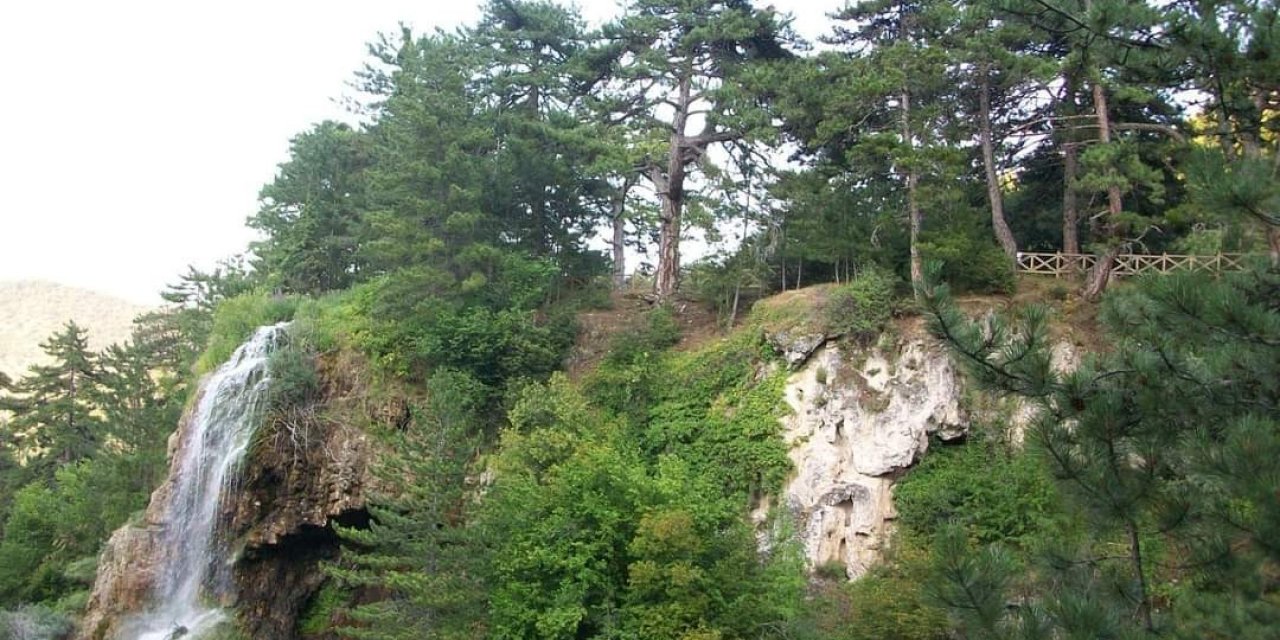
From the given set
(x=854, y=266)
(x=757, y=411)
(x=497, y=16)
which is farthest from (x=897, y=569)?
(x=497, y=16)

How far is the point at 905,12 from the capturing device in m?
19.7

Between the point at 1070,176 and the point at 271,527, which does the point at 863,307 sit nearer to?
the point at 1070,176

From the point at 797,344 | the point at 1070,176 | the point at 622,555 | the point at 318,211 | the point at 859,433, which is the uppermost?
the point at 318,211

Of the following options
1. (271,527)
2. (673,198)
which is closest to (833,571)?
(673,198)

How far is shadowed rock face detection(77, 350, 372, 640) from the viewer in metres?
19.0

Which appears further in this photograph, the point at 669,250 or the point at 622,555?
the point at 669,250

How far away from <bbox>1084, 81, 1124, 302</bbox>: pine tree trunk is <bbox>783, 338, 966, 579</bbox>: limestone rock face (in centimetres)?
352

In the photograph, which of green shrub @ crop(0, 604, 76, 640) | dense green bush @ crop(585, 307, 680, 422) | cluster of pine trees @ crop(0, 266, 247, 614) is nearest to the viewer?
dense green bush @ crop(585, 307, 680, 422)

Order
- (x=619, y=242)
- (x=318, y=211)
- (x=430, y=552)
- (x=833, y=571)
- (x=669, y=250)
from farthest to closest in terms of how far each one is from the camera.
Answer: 1. (x=318, y=211)
2. (x=619, y=242)
3. (x=669, y=250)
4. (x=833, y=571)
5. (x=430, y=552)

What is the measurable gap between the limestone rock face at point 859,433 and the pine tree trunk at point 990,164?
3934mm

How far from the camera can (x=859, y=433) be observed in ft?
52.8

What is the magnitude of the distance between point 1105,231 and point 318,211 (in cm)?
2416

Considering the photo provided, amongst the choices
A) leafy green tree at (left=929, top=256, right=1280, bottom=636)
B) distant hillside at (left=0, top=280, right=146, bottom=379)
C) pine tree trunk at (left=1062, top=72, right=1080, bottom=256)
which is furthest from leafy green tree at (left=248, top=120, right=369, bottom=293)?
distant hillside at (left=0, top=280, right=146, bottom=379)

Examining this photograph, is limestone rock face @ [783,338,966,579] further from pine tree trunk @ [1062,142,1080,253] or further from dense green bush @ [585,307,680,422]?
pine tree trunk @ [1062,142,1080,253]
